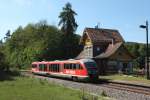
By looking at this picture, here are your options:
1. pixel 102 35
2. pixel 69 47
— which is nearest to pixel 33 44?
pixel 69 47

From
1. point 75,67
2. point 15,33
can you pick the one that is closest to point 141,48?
point 15,33

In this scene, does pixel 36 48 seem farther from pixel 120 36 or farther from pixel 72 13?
pixel 120 36

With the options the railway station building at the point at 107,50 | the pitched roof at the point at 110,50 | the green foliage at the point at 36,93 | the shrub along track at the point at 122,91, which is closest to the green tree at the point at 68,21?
the railway station building at the point at 107,50

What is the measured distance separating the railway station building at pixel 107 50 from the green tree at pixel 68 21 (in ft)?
65.7

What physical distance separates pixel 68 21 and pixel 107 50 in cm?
2816

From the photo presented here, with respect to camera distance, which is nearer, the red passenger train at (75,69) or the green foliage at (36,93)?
the green foliage at (36,93)

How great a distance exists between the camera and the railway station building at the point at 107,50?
178ft

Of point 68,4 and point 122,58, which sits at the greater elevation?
point 68,4

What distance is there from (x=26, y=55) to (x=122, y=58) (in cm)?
3749

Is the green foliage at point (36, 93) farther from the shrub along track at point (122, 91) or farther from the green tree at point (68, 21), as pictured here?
the green tree at point (68, 21)

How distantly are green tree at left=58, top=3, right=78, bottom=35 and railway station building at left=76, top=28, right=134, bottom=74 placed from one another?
2002 centimetres

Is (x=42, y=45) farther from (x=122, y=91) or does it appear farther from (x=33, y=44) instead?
(x=122, y=91)

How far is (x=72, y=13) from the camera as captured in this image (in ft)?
281

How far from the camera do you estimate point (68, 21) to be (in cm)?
8438
